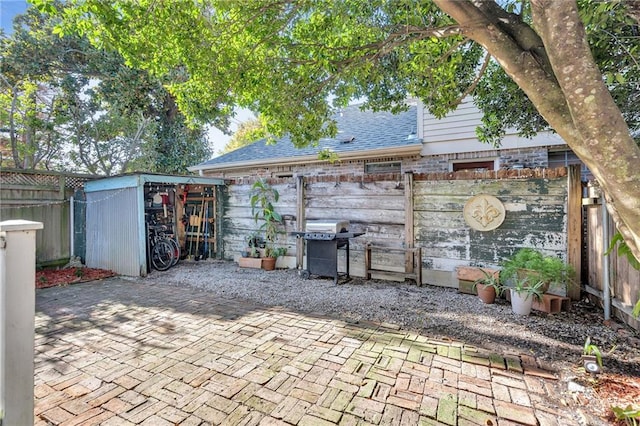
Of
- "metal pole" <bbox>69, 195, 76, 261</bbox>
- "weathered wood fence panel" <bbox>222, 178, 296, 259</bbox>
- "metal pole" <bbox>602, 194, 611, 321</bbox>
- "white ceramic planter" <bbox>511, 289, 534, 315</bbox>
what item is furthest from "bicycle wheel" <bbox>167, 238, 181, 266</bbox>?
"metal pole" <bbox>602, 194, 611, 321</bbox>

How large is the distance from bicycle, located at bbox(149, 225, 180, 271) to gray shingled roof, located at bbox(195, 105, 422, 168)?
314 cm

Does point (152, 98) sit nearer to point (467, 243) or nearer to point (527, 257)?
point (467, 243)

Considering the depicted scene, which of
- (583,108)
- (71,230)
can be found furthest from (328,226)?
(71,230)

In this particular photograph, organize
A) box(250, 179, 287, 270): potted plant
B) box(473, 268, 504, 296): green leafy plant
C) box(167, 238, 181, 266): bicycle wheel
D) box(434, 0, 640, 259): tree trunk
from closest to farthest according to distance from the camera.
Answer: box(434, 0, 640, 259): tree trunk, box(473, 268, 504, 296): green leafy plant, box(250, 179, 287, 270): potted plant, box(167, 238, 181, 266): bicycle wheel

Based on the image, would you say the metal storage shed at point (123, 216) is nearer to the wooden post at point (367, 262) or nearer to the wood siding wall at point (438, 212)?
the wood siding wall at point (438, 212)

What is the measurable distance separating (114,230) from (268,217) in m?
3.29

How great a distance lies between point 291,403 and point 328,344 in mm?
878

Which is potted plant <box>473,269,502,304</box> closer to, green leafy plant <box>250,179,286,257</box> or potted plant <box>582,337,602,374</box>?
potted plant <box>582,337,602,374</box>

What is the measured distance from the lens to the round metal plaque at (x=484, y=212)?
13.7 feet

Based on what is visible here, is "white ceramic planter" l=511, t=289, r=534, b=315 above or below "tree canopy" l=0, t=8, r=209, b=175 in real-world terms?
below

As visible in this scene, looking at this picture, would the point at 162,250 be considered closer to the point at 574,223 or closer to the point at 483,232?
the point at 483,232

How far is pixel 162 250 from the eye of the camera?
21.5ft

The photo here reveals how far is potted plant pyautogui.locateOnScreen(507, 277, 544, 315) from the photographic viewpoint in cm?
339

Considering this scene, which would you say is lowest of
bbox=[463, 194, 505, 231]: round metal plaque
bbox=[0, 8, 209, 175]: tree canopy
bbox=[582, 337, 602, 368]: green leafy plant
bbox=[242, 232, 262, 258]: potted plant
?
bbox=[582, 337, 602, 368]: green leafy plant
